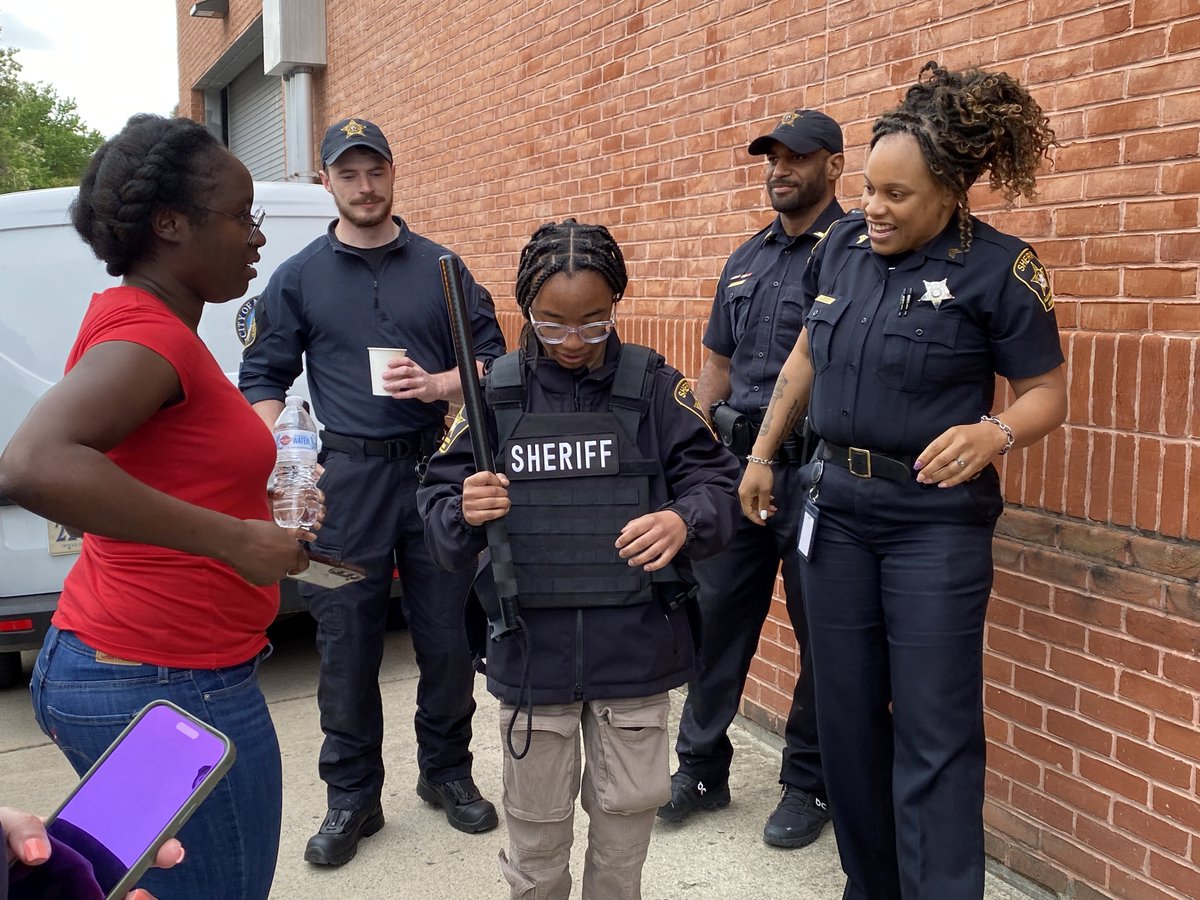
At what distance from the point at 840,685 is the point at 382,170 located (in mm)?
2209

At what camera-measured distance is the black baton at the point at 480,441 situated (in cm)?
250

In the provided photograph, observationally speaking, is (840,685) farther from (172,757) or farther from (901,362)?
(172,757)

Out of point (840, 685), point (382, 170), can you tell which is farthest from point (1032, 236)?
point (382, 170)

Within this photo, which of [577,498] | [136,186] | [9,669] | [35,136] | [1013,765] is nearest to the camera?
[136,186]

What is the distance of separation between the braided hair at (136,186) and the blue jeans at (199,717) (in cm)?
71

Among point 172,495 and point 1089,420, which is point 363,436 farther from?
point 1089,420

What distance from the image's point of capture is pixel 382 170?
12.5 ft

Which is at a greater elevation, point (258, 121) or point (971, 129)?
point (258, 121)

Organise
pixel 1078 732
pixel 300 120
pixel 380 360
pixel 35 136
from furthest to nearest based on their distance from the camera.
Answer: pixel 35 136 < pixel 300 120 < pixel 380 360 < pixel 1078 732

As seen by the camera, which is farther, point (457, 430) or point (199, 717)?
point (457, 430)

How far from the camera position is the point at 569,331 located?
8.41 ft

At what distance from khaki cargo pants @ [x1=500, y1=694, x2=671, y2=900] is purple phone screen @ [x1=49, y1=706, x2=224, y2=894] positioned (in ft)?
3.36

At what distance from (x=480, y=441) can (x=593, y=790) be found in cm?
86

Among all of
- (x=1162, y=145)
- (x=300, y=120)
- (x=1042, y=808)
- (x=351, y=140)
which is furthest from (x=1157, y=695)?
(x=300, y=120)
